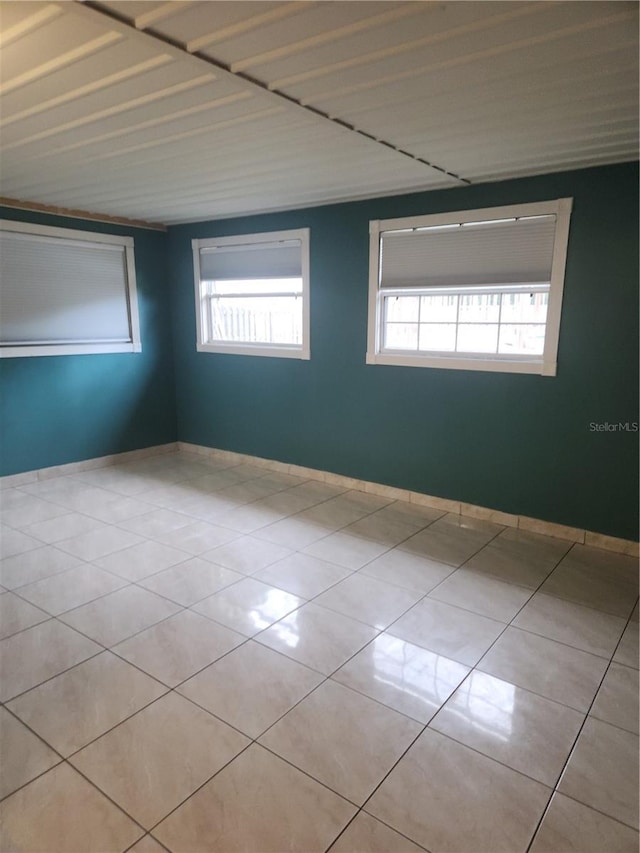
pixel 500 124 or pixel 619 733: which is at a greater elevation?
pixel 500 124

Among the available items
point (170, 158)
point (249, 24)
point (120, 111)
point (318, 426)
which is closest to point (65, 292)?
point (170, 158)

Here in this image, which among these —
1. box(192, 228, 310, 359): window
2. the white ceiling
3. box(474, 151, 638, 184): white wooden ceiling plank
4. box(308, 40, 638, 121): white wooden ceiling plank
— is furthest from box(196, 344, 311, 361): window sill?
box(308, 40, 638, 121): white wooden ceiling plank

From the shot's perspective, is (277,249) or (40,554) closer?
(40,554)

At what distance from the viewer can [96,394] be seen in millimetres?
5230

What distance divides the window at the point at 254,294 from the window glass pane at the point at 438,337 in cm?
113

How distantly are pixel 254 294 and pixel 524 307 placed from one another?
261 centimetres

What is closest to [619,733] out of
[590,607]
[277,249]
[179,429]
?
[590,607]

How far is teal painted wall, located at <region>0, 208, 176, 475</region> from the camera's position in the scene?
4.68 metres

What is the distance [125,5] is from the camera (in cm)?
160

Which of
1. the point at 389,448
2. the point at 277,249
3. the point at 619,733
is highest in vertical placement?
the point at 277,249

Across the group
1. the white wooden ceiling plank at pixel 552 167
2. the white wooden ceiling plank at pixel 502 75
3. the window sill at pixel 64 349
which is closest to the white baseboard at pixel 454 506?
the window sill at pixel 64 349

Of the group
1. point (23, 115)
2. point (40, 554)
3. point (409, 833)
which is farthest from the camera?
point (40, 554)

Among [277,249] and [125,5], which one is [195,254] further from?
[125,5]

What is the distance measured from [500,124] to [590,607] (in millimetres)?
2515
